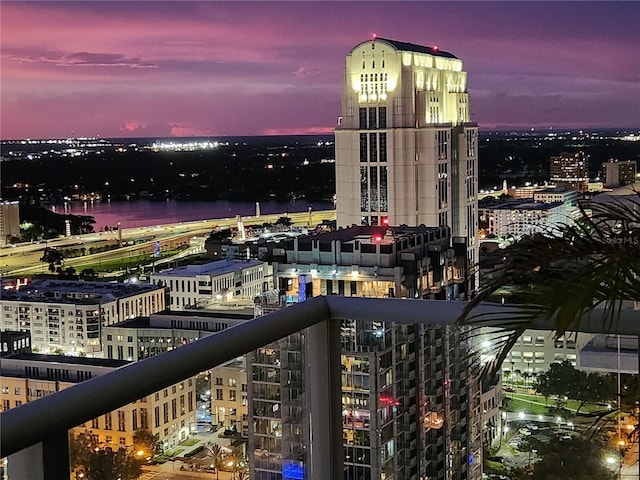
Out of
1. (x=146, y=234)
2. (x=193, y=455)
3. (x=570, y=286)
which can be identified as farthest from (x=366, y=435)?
(x=146, y=234)

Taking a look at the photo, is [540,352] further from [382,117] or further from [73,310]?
[382,117]

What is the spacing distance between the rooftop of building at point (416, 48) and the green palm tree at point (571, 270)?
21.4 metres

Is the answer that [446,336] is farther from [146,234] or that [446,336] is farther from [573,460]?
[146,234]

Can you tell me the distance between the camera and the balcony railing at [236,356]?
2.98 ft

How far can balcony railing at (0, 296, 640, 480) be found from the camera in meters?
0.91

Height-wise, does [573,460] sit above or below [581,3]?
below

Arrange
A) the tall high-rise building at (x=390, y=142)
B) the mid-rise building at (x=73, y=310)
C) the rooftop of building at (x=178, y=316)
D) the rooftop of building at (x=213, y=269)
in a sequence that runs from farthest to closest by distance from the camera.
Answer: the rooftop of building at (x=213, y=269) → the tall high-rise building at (x=390, y=142) → the mid-rise building at (x=73, y=310) → the rooftop of building at (x=178, y=316)

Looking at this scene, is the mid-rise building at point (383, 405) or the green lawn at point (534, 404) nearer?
the green lawn at point (534, 404)

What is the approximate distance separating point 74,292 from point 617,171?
1338 centimetres

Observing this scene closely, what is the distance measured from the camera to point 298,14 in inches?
1086

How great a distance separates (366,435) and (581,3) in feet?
66.0

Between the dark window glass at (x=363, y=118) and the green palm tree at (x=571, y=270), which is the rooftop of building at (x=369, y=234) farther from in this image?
the green palm tree at (x=571, y=270)

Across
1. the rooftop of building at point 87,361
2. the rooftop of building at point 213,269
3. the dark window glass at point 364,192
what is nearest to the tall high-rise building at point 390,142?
the dark window glass at point 364,192

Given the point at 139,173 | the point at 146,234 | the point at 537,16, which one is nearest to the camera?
the point at 537,16
